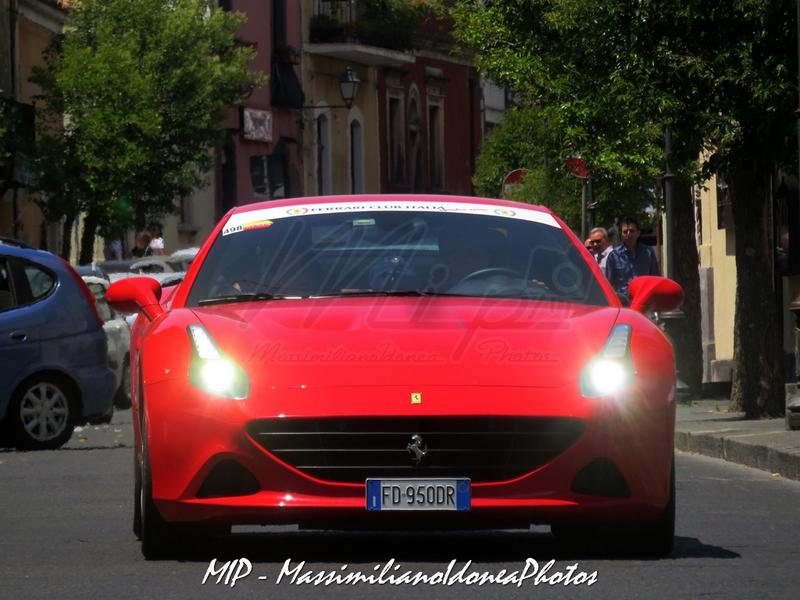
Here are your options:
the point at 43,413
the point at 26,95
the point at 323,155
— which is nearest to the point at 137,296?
the point at 43,413

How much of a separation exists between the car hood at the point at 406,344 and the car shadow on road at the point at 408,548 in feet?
2.71

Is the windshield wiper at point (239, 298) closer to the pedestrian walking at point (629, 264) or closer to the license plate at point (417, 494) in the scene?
the license plate at point (417, 494)

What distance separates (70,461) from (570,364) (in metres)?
9.36

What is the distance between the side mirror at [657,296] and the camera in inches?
429

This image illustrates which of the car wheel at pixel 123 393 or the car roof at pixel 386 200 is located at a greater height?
the car roof at pixel 386 200

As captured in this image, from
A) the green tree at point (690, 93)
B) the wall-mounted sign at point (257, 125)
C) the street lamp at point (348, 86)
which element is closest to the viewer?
the green tree at point (690, 93)

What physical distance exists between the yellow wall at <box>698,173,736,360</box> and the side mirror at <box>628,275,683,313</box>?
25.4 m

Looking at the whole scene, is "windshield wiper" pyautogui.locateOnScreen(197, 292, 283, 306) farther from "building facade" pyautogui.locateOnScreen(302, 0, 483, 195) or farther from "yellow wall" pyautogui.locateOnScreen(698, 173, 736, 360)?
"building facade" pyautogui.locateOnScreen(302, 0, 483, 195)

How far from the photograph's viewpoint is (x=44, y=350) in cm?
2062

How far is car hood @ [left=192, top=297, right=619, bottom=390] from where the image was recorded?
977 cm

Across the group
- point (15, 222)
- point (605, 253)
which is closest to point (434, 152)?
point (15, 222)

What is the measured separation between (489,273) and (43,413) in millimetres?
10434

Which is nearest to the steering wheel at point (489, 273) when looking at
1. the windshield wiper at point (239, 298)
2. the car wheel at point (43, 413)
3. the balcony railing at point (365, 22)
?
the windshield wiper at point (239, 298)

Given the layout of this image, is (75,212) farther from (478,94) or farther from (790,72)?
(478,94)
